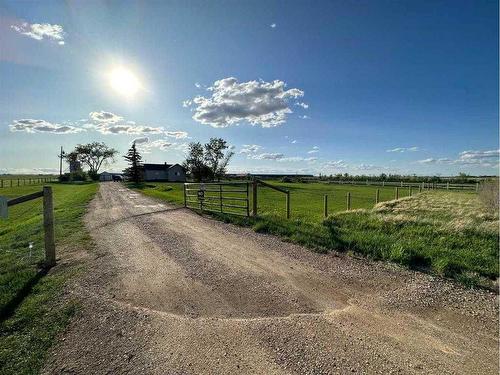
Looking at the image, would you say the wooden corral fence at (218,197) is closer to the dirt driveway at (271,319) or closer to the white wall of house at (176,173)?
the dirt driveway at (271,319)

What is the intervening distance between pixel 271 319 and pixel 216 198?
31.2 ft

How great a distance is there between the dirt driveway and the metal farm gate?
5.76 meters

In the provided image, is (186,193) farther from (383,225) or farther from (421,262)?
(421,262)

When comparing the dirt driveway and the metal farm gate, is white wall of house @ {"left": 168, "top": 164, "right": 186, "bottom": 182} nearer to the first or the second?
the metal farm gate

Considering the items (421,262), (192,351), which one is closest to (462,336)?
(421,262)

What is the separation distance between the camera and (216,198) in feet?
42.2

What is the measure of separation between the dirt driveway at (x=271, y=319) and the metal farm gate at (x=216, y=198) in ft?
18.9

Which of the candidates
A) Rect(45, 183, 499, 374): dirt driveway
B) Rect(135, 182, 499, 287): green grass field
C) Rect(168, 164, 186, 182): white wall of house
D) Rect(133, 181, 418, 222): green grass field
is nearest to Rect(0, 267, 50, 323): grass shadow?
Rect(45, 183, 499, 374): dirt driveway

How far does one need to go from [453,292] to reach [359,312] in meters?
1.74

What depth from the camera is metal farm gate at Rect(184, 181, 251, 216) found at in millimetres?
11805

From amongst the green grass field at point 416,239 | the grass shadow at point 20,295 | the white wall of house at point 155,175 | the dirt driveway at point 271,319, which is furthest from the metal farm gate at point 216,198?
the white wall of house at point 155,175

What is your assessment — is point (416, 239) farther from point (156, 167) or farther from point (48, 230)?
point (156, 167)

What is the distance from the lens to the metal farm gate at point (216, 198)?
11805 millimetres

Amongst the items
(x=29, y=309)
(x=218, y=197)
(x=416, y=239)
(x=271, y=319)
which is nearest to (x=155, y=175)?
(x=218, y=197)
